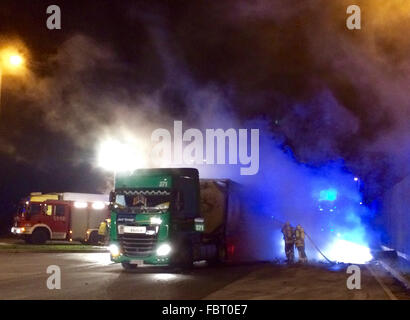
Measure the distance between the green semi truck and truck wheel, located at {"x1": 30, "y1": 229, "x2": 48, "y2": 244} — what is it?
13.2 metres

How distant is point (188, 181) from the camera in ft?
51.4

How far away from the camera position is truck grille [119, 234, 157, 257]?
1431 centimetres

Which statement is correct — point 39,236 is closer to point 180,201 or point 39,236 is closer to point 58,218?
point 58,218

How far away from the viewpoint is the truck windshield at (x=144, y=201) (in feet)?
47.8

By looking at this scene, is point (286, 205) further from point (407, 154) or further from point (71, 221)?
point (71, 221)

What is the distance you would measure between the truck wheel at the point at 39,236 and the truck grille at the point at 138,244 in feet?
46.5

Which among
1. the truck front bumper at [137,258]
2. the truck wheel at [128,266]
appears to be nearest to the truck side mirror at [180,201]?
the truck front bumper at [137,258]

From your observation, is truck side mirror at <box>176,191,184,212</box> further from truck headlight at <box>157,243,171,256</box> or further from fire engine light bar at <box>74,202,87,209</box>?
fire engine light bar at <box>74,202,87,209</box>

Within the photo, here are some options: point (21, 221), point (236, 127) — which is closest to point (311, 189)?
point (236, 127)

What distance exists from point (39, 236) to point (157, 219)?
1491cm

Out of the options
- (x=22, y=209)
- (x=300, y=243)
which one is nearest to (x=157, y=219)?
(x=300, y=243)

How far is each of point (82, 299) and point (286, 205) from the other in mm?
15144

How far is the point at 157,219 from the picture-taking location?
47.3ft

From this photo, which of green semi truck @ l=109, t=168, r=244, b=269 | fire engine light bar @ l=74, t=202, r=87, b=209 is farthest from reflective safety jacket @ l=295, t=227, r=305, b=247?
fire engine light bar @ l=74, t=202, r=87, b=209
